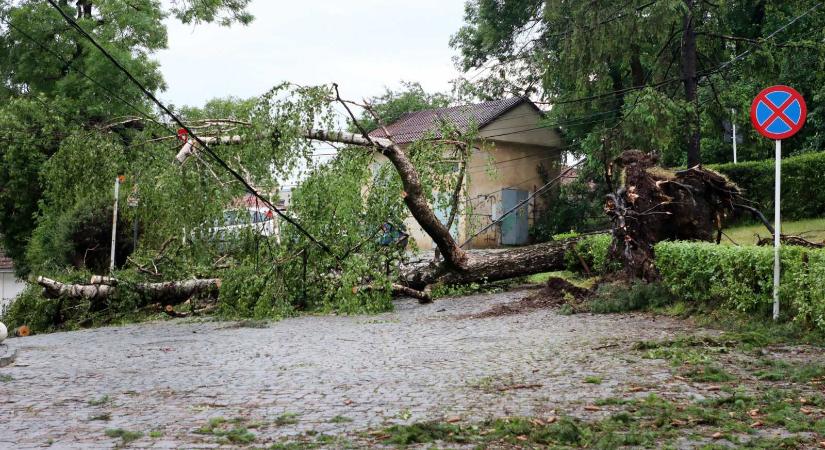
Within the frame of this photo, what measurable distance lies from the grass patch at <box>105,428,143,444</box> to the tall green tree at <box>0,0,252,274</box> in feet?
73.0

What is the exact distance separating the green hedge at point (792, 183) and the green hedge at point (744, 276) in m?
10.2

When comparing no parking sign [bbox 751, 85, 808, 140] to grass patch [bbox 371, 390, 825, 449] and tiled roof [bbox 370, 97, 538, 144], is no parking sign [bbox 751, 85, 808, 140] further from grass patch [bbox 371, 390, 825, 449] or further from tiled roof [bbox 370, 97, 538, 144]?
tiled roof [bbox 370, 97, 538, 144]

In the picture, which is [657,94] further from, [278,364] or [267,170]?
[278,364]

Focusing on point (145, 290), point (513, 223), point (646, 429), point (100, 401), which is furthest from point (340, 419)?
point (513, 223)

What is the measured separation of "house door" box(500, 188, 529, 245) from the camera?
105 ft

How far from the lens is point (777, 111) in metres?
9.62

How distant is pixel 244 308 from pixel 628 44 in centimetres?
1196

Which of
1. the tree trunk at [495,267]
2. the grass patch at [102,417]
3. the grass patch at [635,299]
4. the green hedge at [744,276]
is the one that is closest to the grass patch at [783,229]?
the tree trunk at [495,267]

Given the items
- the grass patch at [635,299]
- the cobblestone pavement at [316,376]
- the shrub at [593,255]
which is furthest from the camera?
the shrub at [593,255]

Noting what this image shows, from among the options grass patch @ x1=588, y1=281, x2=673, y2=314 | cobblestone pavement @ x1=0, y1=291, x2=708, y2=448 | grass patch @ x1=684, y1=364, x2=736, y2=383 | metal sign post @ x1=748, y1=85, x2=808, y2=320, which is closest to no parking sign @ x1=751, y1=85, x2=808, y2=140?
metal sign post @ x1=748, y1=85, x2=808, y2=320

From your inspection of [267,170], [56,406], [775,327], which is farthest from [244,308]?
[775,327]

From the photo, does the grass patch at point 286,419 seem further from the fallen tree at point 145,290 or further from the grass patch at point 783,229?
the grass patch at point 783,229

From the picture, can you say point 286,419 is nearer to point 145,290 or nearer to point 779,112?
point 779,112

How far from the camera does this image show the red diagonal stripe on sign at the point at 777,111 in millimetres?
9523
